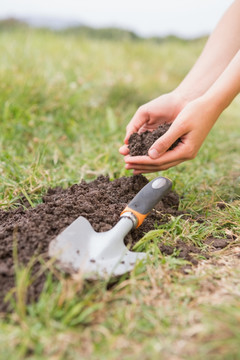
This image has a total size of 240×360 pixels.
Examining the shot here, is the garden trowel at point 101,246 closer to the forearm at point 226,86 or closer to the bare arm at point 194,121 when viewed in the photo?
the bare arm at point 194,121

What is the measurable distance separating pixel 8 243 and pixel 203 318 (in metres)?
0.84

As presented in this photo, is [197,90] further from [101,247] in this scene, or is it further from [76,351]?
[76,351]

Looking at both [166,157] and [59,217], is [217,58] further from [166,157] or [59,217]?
[59,217]

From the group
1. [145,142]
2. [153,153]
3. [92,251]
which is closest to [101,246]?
[92,251]

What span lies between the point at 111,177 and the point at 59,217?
31.4 inches

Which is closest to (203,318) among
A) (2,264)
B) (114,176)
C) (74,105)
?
(2,264)

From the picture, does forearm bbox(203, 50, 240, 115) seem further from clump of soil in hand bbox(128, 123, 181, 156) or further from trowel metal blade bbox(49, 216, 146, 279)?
trowel metal blade bbox(49, 216, 146, 279)

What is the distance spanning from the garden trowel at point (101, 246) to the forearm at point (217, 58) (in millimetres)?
917

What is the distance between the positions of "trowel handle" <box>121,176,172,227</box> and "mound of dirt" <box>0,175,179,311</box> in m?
0.09

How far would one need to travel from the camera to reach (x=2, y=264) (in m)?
1.38

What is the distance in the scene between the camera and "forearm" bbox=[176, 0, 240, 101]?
2299 millimetres

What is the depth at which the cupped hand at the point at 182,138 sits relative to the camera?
184 cm

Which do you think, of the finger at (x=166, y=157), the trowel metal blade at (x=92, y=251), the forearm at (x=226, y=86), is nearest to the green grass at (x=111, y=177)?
the trowel metal blade at (x=92, y=251)

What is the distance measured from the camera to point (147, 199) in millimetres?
1705
